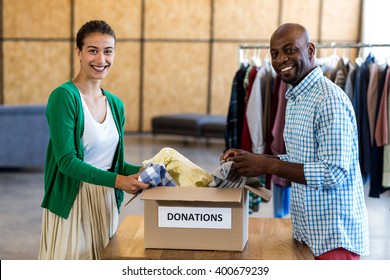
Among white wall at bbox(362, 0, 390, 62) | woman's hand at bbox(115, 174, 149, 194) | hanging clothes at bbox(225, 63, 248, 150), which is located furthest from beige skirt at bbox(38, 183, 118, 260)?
white wall at bbox(362, 0, 390, 62)

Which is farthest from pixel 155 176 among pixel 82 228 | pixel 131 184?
pixel 82 228

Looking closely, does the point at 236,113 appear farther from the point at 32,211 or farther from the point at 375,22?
the point at 375,22

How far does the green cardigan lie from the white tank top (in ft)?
0.10

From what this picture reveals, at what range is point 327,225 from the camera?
2.09 metres

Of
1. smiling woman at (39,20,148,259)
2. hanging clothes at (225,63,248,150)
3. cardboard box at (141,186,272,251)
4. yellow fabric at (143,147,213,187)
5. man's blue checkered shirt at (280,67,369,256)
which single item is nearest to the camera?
man's blue checkered shirt at (280,67,369,256)

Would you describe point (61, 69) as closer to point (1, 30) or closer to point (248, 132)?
point (1, 30)

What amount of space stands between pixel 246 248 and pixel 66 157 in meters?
0.70

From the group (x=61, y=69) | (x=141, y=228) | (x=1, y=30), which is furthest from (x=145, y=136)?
(x=141, y=228)

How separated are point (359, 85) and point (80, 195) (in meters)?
2.65

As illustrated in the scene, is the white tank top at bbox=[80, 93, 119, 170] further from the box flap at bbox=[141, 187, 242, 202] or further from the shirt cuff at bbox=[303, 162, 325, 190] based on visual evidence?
the shirt cuff at bbox=[303, 162, 325, 190]

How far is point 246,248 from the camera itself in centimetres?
219

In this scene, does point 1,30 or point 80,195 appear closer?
point 80,195

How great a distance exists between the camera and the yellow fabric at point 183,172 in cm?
218

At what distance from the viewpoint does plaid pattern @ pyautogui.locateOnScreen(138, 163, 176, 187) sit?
6.88 feet
